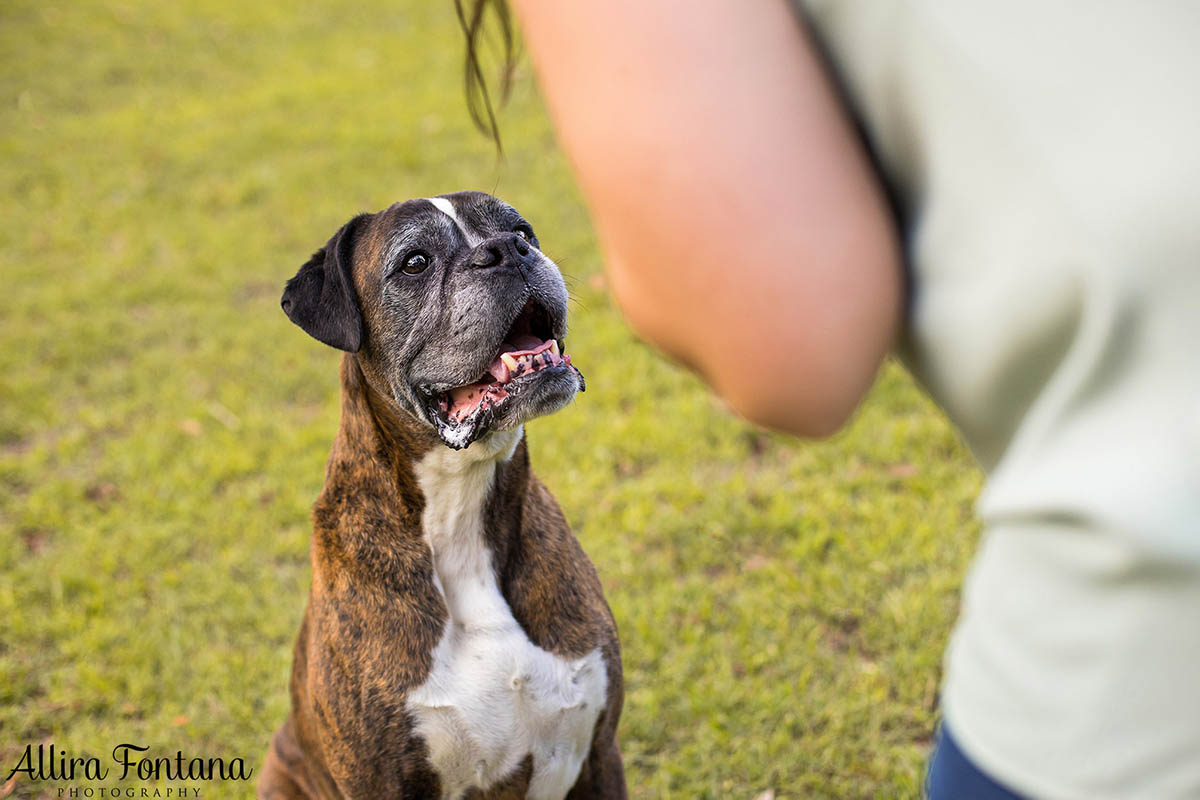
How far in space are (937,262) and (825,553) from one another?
3384 mm

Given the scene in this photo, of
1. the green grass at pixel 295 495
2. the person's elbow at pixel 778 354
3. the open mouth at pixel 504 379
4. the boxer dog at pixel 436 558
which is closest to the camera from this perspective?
the person's elbow at pixel 778 354

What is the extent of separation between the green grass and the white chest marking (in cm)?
82

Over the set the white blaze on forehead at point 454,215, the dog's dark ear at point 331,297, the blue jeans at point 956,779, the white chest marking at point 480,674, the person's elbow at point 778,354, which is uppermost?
the person's elbow at point 778,354

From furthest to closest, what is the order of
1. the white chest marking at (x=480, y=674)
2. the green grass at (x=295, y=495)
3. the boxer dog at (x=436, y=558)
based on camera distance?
the green grass at (x=295, y=495)
the white chest marking at (x=480, y=674)
the boxer dog at (x=436, y=558)

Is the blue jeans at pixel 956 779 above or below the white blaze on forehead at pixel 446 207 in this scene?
above

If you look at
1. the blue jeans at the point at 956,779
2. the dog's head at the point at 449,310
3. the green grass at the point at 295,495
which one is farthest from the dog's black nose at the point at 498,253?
the blue jeans at the point at 956,779

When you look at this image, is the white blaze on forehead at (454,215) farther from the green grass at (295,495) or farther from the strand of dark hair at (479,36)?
the strand of dark hair at (479,36)

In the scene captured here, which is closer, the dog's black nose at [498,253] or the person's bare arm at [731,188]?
the person's bare arm at [731,188]

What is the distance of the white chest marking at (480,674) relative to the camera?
2309 millimetres

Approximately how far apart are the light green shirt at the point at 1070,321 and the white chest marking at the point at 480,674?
4.62ft

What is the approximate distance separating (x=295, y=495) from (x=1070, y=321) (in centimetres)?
442

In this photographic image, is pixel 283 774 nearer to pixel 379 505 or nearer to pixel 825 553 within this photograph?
pixel 379 505

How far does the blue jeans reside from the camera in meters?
1.07

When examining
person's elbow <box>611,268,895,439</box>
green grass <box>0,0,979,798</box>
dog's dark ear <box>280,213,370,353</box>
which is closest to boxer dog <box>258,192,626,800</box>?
dog's dark ear <box>280,213,370,353</box>
